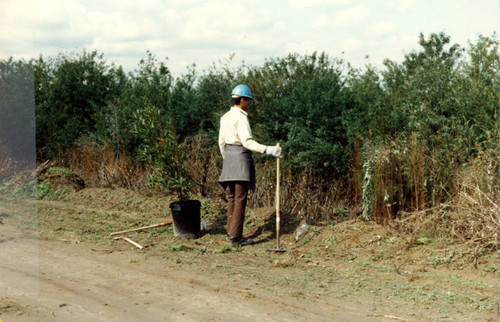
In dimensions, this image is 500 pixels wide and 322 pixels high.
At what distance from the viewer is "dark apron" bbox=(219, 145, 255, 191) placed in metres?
8.38

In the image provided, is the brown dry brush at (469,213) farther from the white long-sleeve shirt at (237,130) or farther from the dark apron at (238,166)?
the white long-sleeve shirt at (237,130)

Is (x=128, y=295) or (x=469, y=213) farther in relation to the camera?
(x=469, y=213)

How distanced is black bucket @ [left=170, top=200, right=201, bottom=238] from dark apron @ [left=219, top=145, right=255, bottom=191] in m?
0.79

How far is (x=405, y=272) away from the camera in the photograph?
6930mm

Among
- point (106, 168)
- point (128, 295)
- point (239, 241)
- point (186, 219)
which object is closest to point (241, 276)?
point (128, 295)

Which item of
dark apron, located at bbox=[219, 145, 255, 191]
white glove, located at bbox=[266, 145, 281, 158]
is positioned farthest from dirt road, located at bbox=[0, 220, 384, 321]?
white glove, located at bbox=[266, 145, 281, 158]

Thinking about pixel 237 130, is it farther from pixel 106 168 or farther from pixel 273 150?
pixel 106 168

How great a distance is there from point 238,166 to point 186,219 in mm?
1300

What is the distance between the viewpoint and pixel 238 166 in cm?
841

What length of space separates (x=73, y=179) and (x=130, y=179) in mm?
1675

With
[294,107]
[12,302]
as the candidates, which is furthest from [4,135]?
[12,302]

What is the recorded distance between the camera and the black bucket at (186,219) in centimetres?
889

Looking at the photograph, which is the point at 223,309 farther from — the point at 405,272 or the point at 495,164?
the point at 495,164

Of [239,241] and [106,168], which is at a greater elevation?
[106,168]
